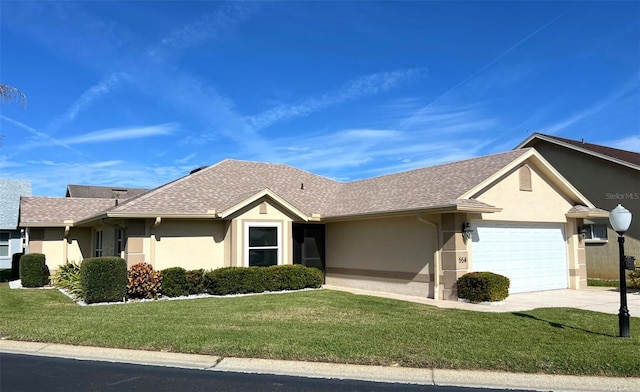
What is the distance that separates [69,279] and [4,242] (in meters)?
17.6

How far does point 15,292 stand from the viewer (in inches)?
703

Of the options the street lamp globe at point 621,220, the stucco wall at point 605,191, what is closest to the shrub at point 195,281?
the street lamp globe at point 621,220

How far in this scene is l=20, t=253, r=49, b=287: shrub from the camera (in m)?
20.5

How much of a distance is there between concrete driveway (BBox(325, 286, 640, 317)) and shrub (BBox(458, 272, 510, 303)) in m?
0.23

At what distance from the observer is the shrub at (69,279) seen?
16416 millimetres

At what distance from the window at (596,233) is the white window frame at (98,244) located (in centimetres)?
2283

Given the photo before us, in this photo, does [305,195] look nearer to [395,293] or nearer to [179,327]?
[395,293]

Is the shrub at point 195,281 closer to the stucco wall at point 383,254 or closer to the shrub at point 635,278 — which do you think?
the stucco wall at point 383,254

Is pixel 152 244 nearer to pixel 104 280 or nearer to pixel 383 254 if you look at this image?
pixel 104 280

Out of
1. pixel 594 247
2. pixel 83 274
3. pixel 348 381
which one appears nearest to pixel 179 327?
pixel 348 381

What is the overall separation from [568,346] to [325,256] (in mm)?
13681

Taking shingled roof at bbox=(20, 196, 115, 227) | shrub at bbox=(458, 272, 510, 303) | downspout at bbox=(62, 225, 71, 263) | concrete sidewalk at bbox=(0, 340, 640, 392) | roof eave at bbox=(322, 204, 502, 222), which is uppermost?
shingled roof at bbox=(20, 196, 115, 227)

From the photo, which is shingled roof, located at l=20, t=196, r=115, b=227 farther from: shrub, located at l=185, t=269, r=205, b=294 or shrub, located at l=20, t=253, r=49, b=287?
shrub, located at l=185, t=269, r=205, b=294

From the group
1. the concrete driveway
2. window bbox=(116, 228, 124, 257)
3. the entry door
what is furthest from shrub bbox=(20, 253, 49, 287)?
the concrete driveway
